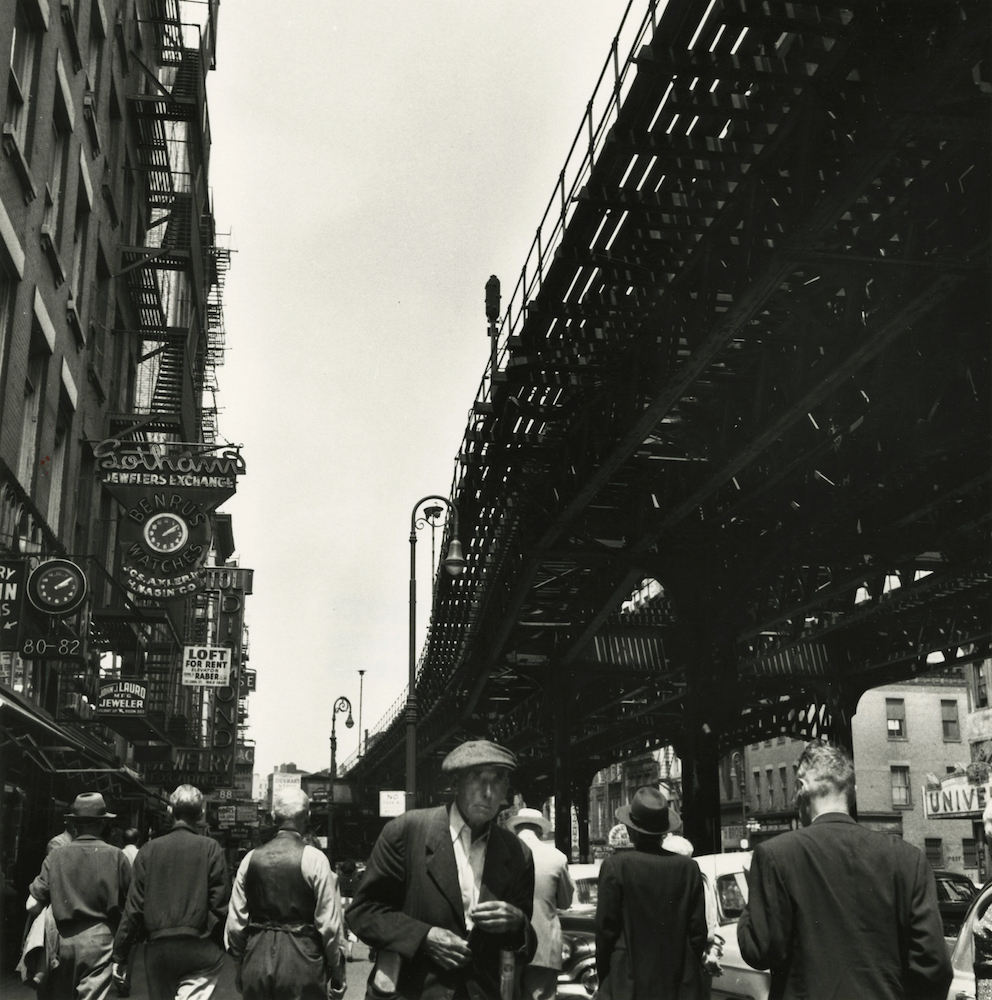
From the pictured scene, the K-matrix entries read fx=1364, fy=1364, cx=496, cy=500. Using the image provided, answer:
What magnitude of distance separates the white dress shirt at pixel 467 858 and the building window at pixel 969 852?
71211mm

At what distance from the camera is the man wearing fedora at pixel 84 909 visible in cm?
905

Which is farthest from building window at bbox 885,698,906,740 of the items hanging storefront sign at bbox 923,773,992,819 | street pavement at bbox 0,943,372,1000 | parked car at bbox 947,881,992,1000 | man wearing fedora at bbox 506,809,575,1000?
parked car at bbox 947,881,992,1000

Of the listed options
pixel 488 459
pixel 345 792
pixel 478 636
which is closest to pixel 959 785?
pixel 478 636

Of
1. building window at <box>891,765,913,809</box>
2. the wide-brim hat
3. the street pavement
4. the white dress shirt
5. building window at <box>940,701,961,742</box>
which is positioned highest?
building window at <box>940,701,961,742</box>

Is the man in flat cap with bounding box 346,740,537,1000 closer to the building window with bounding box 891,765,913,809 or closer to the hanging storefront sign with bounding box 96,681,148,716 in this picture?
the hanging storefront sign with bounding box 96,681,148,716

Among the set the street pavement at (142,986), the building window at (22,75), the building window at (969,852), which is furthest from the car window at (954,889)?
the building window at (969,852)

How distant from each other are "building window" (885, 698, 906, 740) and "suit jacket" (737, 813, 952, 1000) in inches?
3013

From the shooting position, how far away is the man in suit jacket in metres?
5.19

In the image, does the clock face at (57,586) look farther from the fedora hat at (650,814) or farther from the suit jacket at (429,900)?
the suit jacket at (429,900)

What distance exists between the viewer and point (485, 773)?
5363 millimetres

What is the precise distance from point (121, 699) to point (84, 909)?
1864 centimetres

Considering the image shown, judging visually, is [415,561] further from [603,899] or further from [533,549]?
[603,899]

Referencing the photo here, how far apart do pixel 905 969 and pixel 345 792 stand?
296 ft

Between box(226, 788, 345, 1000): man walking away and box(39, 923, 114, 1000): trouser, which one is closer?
box(226, 788, 345, 1000): man walking away
